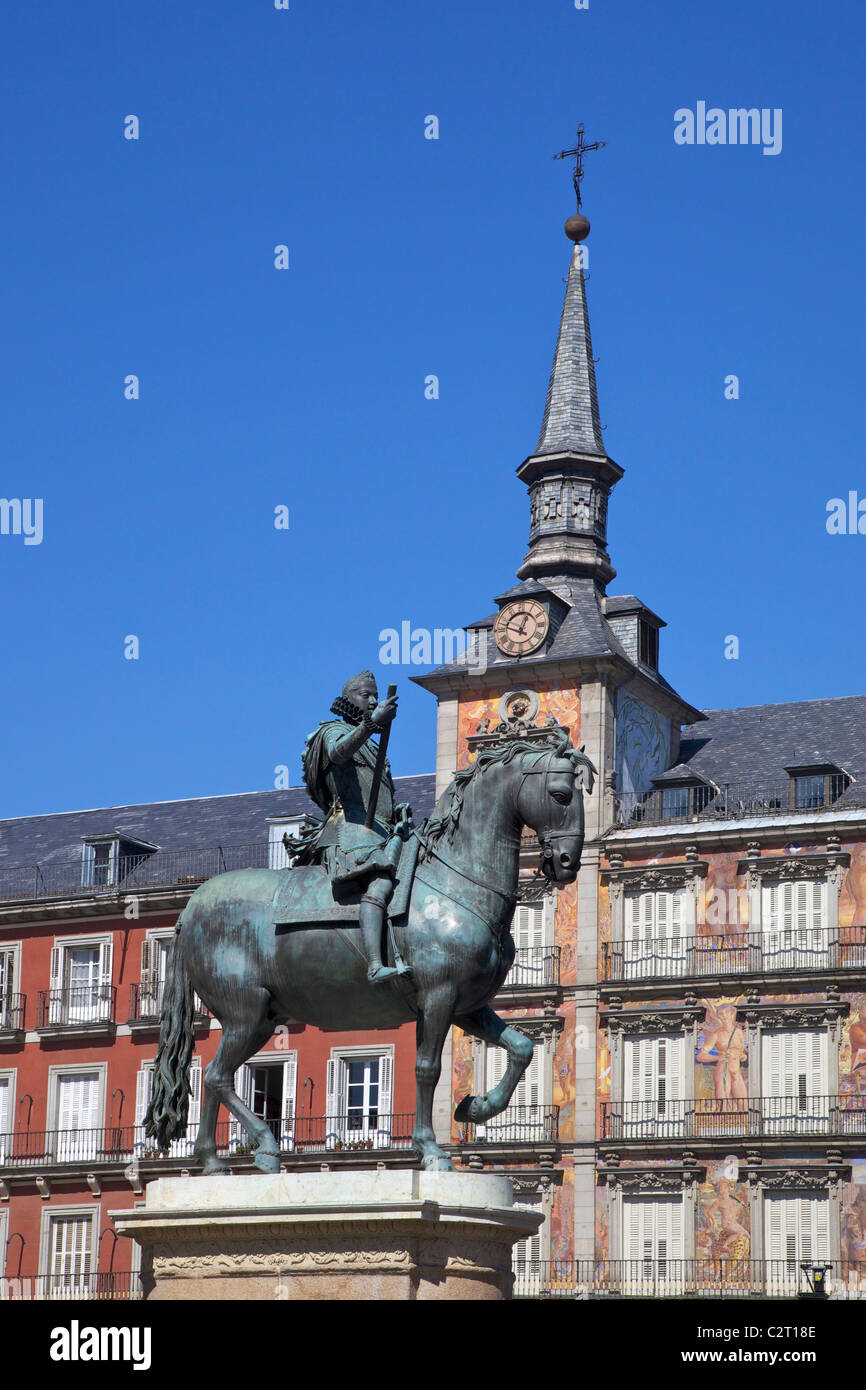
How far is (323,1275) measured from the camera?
15.5 m

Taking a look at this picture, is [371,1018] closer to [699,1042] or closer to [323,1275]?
[323,1275]

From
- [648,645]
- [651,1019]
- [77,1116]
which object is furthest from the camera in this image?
[648,645]

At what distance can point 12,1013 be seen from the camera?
188 ft

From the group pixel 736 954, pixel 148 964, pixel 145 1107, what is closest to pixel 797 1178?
pixel 736 954

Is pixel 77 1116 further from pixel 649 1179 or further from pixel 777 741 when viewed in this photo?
pixel 777 741

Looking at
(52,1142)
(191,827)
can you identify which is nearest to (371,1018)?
(52,1142)

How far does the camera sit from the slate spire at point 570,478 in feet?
193

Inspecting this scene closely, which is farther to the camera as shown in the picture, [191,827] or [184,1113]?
[191,827]

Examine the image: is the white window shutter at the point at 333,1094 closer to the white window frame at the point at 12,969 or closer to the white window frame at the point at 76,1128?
the white window frame at the point at 76,1128

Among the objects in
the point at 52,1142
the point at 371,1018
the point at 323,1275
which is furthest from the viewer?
the point at 52,1142

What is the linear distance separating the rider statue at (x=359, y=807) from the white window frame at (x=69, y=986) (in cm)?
4006

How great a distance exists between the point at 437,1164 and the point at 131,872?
4389 centimetres

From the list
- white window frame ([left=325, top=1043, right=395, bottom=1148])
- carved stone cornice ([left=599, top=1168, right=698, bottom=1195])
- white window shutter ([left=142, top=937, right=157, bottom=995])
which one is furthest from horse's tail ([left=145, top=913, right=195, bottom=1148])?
white window shutter ([left=142, top=937, right=157, bottom=995])
